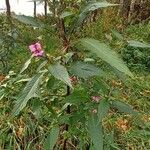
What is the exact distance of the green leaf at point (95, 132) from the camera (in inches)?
77.4

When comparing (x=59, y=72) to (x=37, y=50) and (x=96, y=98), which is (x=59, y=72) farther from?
(x=96, y=98)

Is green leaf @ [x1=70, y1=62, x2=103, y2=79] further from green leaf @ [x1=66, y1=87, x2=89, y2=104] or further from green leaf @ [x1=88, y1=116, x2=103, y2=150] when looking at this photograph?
green leaf @ [x1=88, y1=116, x2=103, y2=150]

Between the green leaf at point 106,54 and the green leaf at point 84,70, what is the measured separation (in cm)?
15

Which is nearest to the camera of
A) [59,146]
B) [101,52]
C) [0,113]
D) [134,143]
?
[101,52]

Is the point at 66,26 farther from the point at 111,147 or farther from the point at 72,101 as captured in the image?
the point at 111,147

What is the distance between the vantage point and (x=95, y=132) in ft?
6.56

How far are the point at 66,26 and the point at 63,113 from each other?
1.73 ft

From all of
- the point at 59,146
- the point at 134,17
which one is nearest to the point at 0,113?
the point at 59,146

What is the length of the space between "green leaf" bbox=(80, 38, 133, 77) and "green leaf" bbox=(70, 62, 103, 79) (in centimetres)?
15

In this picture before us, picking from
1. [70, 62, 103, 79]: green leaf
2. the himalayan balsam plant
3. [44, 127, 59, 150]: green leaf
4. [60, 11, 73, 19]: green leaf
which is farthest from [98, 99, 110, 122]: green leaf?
[60, 11, 73, 19]: green leaf

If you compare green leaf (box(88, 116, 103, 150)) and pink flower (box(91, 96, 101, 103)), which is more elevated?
pink flower (box(91, 96, 101, 103))

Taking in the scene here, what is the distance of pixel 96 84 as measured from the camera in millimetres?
2061

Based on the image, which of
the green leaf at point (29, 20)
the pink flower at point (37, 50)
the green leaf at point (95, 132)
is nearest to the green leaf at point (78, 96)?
the green leaf at point (95, 132)

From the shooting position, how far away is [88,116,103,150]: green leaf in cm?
197
